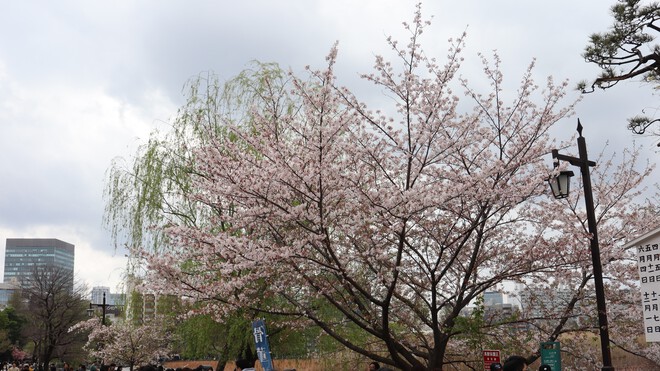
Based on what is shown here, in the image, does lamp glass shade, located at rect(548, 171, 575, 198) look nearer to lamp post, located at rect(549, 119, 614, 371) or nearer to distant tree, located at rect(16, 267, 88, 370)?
lamp post, located at rect(549, 119, 614, 371)

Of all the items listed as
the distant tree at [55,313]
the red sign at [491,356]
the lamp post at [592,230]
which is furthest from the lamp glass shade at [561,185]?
the distant tree at [55,313]

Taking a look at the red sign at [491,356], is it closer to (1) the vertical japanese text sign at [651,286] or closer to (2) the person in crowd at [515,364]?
(1) the vertical japanese text sign at [651,286]

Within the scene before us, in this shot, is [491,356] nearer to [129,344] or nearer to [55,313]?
[129,344]

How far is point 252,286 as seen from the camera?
14070 mm

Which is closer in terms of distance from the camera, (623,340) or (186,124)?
(623,340)

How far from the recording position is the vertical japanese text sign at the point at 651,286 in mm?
6512

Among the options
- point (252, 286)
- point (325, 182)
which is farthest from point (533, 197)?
point (252, 286)

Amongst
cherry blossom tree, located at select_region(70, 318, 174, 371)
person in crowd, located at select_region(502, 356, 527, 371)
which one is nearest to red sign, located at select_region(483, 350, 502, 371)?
person in crowd, located at select_region(502, 356, 527, 371)

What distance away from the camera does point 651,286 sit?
21.8ft

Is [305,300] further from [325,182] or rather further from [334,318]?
[325,182]

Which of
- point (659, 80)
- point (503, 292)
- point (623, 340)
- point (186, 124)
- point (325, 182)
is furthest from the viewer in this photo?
point (186, 124)

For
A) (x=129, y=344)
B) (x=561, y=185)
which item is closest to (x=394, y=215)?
(x=561, y=185)

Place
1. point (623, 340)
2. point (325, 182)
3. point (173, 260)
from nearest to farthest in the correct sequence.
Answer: point (325, 182) < point (173, 260) < point (623, 340)

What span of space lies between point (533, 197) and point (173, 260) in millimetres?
6399
